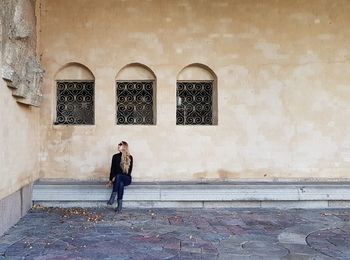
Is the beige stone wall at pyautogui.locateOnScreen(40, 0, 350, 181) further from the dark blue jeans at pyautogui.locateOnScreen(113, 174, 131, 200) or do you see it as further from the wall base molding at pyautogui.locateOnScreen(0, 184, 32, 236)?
the wall base molding at pyautogui.locateOnScreen(0, 184, 32, 236)

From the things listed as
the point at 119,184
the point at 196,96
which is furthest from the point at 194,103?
the point at 119,184

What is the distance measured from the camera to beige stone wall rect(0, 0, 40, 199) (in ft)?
19.6

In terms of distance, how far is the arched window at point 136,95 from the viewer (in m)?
8.47

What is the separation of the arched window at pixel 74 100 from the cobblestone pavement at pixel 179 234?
1913 mm

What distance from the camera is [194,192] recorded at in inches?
311

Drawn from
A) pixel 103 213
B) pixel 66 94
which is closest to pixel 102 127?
pixel 66 94

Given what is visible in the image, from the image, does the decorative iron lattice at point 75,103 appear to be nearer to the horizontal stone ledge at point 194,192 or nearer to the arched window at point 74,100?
the arched window at point 74,100

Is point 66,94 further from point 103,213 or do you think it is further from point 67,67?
point 103,213

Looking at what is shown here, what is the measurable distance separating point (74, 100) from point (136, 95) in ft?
4.34

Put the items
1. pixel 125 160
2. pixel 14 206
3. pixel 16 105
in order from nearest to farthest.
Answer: pixel 14 206 < pixel 16 105 < pixel 125 160

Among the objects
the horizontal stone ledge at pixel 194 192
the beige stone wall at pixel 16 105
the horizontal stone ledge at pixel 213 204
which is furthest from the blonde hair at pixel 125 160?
the beige stone wall at pixel 16 105

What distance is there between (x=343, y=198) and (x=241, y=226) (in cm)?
266

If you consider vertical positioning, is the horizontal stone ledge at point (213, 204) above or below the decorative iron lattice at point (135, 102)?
below

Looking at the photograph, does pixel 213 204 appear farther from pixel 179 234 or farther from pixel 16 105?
pixel 16 105
